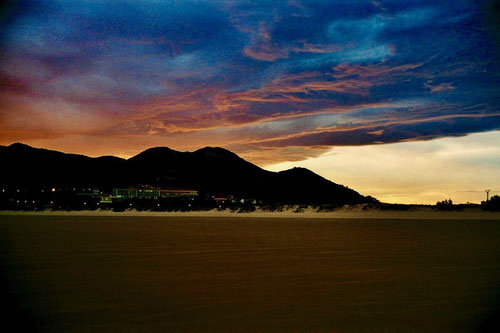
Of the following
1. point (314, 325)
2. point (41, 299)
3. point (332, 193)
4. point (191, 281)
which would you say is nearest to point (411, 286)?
point (314, 325)

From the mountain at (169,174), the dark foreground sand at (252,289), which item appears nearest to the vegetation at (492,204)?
the dark foreground sand at (252,289)

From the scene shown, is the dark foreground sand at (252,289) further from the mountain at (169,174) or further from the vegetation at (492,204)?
the mountain at (169,174)

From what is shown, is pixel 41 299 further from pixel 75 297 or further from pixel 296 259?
pixel 296 259

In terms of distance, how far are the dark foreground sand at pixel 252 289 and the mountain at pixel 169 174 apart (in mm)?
78638

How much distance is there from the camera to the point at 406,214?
120 ft

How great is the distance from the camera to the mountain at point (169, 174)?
104 meters

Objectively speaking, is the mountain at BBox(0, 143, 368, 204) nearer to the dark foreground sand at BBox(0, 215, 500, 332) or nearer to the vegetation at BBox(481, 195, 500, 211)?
the vegetation at BBox(481, 195, 500, 211)

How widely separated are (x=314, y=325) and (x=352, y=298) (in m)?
1.42

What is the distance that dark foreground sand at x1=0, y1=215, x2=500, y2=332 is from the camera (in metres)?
5.11

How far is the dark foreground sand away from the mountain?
78.6 m

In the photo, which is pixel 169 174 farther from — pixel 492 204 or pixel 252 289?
pixel 252 289

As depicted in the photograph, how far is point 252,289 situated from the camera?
22.2ft

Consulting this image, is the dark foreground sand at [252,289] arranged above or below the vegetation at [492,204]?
below

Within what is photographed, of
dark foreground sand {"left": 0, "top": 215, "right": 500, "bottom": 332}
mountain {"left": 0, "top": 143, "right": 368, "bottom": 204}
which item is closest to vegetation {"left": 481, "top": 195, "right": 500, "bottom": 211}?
dark foreground sand {"left": 0, "top": 215, "right": 500, "bottom": 332}
